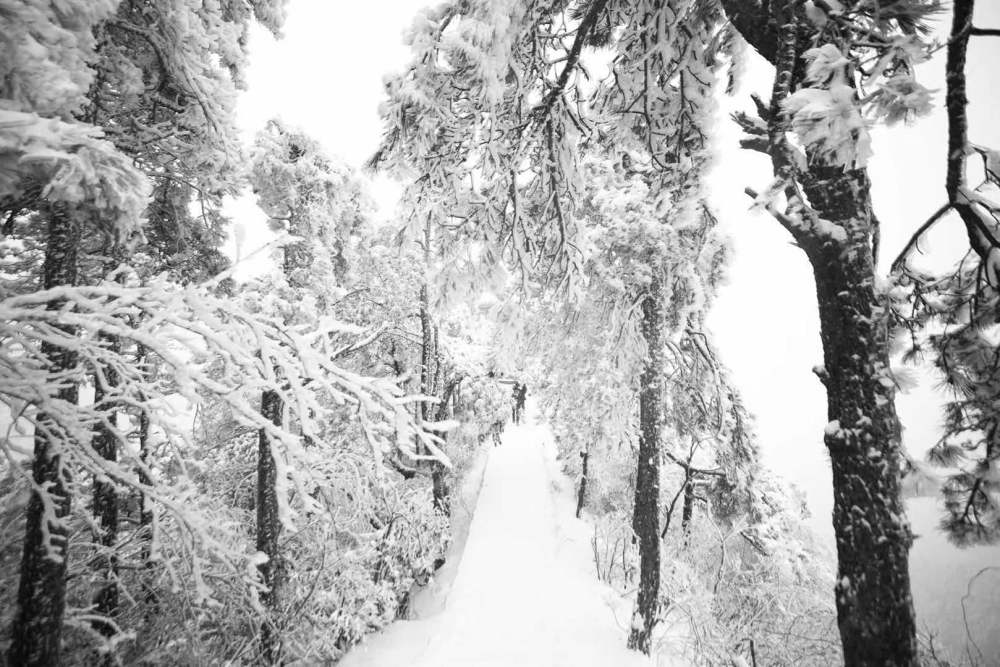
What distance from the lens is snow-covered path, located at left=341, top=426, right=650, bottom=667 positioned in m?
6.43

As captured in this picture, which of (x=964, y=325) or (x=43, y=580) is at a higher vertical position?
(x=964, y=325)

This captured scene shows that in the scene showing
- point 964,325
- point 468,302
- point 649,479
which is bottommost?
point 649,479

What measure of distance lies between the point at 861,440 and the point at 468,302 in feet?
11.2

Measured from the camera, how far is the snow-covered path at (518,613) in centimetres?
643

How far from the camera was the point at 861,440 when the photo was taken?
2289 millimetres

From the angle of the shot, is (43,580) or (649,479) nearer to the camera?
(43,580)

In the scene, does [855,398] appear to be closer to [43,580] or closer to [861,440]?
[861,440]

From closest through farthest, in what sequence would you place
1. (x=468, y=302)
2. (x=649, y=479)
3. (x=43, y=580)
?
(x=43, y=580) → (x=468, y=302) → (x=649, y=479)

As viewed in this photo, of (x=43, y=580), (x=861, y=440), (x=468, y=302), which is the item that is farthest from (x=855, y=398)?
(x=43, y=580)

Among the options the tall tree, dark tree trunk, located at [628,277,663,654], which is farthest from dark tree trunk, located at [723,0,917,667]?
dark tree trunk, located at [628,277,663,654]

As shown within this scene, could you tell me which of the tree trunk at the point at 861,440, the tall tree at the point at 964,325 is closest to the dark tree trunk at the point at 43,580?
the tree trunk at the point at 861,440

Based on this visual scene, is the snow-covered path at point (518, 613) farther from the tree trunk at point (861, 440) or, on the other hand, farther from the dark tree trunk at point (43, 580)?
the tree trunk at point (861, 440)

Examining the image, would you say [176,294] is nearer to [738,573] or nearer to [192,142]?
[192,142]

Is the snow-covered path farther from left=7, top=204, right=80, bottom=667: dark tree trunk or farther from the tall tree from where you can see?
the tall tree
